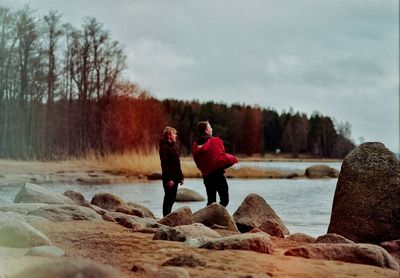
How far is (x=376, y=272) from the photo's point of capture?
3529 mm

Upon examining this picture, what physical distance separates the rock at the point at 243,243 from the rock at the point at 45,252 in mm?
910

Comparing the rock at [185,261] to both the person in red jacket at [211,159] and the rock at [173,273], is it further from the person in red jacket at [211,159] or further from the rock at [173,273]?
the person in red jacket at [211,159]

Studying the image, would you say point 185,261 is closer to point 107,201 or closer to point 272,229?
point 272,229

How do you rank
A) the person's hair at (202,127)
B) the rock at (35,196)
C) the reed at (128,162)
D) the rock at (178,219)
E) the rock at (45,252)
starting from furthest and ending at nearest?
the reed at (128,162) → the person's hair at (202,127) → the rock at (35,196) → the rock at (178,219) → the rock at (45,252)

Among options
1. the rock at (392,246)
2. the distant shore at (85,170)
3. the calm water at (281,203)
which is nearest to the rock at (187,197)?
the calm water at (281,203)

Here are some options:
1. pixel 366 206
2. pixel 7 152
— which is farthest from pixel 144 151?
pixel 366 206

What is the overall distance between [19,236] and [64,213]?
1483 millimetres

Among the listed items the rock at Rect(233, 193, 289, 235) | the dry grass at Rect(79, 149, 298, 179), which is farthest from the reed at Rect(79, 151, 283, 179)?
the rock at Rect(233, 193, 289, 235)

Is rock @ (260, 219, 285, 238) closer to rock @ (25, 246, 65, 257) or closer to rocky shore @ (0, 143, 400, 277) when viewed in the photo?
rocky shore @ (0, 143, 400, 277)

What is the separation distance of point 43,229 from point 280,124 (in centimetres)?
1634

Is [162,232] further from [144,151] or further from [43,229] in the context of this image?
[144,151]

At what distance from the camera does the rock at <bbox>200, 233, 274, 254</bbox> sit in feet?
12.8

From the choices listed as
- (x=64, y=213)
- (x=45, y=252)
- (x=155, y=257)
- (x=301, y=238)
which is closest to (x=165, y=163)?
(x=64, y=213)

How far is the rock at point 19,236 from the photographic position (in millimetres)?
3816
